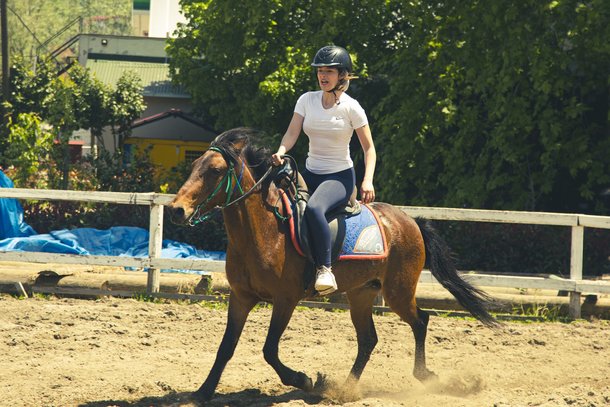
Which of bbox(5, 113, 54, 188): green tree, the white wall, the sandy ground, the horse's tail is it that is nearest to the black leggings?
the sandy ground

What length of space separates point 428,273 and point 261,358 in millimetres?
3271

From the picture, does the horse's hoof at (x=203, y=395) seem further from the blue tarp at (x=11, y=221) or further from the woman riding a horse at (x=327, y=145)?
the blue tarp at (x=11, y=221)

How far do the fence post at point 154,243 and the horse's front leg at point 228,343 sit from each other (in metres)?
4.34

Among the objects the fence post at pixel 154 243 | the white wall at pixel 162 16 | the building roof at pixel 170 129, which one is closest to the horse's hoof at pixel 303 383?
the fence post at pixel 154 243

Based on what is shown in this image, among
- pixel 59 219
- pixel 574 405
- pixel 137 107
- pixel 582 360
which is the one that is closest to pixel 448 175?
pixel 59 219

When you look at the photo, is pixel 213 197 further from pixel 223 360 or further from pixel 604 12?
pixel 604 12

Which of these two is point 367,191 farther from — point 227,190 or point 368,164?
point 227,190

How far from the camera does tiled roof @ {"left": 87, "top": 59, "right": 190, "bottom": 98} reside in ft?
114

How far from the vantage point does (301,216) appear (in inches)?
248

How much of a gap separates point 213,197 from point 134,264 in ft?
16.1

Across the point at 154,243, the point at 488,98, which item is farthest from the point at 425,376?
the point at 488,98

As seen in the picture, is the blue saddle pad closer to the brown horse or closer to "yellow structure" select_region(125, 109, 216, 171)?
the brown horse

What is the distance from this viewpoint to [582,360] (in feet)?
25.9

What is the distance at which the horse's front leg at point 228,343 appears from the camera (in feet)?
19.6
